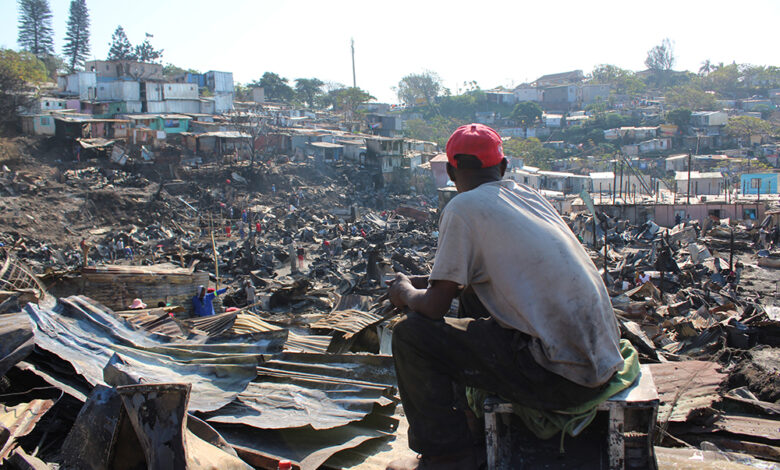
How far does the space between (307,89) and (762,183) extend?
48.2 metres

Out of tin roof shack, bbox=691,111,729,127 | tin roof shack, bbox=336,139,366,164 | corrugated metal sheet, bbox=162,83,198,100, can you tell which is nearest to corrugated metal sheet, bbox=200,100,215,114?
corrugated metal sheet, bbox=162,83,198,100

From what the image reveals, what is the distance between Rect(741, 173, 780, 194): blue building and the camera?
3931cm

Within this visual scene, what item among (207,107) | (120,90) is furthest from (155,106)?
(207,107)

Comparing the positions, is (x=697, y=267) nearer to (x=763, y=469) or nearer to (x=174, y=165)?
(x=763, y=469)

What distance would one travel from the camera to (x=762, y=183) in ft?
130

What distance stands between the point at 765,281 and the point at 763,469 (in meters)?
20.5

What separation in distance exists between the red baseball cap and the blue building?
44.6m

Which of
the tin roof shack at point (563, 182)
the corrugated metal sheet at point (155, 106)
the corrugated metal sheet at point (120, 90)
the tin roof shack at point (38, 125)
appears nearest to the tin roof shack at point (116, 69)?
the corrugated metal sheet at point (120, 90)

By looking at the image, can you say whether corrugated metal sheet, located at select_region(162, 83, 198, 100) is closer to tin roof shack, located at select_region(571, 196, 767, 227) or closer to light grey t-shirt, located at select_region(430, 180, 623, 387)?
tin roof shack, located at select_region(571, 196, 767, 227)

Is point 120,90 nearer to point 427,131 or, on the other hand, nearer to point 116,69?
point 116,69

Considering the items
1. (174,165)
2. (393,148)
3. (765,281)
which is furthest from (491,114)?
(765,281)

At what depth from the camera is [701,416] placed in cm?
306

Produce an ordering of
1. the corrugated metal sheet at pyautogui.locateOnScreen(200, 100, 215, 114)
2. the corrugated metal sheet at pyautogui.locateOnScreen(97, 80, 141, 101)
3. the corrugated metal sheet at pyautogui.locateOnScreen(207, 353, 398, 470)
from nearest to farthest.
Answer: the corrugated metal sheet at pyautogui.locateOnScreen(207, 353, 398, 470)
the corrugated metal sheet at pyautogui.locateOnScreen(97, 80, 141, 101)
the corrugated metal sheet at pyautogui.locateOnScreen(200, 100, 215, 114)

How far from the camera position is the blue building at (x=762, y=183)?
39.3 m
